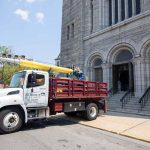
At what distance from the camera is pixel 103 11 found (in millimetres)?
22328

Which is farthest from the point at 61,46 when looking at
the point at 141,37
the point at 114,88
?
the point at 141,37

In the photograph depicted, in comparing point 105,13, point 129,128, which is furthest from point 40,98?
point 105,13

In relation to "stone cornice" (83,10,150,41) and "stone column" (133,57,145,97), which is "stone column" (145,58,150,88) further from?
"stone cornice" (83,10,150,41)

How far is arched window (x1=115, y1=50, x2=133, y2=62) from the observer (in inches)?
746

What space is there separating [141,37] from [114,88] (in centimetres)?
581

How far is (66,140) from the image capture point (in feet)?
25.4

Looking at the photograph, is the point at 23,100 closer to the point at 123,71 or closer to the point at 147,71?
the point at 147,71

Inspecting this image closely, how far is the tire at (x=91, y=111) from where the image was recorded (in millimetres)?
11992

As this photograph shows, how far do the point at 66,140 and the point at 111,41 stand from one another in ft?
46.2

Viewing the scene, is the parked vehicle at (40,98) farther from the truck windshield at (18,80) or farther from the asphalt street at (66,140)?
the asphalt street at (66,140)

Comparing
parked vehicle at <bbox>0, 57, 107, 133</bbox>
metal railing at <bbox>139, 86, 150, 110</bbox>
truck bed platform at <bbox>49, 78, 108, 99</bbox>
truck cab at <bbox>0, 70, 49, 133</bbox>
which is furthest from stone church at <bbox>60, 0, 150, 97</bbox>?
truck cab at <bbox>0, 70, 49, 133</bbox>

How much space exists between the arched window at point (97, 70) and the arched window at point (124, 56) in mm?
2628

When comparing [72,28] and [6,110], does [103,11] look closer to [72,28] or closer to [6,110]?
[72,28]

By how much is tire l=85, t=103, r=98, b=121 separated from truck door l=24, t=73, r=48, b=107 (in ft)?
9.14
